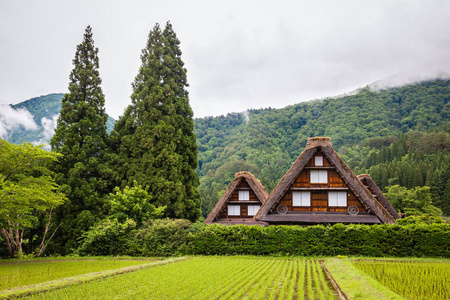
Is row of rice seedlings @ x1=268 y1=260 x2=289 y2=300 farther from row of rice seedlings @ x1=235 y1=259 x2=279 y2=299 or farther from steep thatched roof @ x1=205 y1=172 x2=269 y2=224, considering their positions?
steep thatched roof @ x1=205 y1=172 x2=269 y2=224

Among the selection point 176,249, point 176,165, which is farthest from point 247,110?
point 176,249

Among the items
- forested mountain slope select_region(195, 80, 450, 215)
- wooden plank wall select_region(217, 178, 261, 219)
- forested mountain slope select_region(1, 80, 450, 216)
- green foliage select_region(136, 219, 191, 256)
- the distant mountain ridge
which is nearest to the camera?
green foliage select_region(136, 219, 191, 256)

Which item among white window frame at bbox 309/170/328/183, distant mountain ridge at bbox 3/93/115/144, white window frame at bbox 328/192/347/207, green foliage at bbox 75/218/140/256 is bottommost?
green foliage at bbox 75/218/140/256

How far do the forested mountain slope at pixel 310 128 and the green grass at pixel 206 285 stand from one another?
210 ft

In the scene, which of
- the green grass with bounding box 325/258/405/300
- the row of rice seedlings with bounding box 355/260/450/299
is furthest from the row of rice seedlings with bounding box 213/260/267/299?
the row of rice seedlings with bounding box 355/260/450/299

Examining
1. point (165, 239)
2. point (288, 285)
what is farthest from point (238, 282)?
point (165, 239)

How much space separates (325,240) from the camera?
1872 centimetres

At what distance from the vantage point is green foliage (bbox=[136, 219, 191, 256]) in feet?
67.5

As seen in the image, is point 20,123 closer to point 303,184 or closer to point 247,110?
point 303,184

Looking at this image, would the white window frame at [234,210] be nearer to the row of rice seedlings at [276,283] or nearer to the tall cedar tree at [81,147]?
the tall cedar tree at [81,147]

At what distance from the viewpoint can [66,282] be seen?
10750 mm

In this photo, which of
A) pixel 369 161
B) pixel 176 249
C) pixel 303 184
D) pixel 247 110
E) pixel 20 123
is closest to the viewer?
pixel 176 249

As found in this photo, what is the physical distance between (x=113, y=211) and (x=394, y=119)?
10762 centimetres

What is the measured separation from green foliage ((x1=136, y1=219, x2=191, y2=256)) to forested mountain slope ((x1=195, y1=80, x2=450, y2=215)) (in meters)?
56.6
